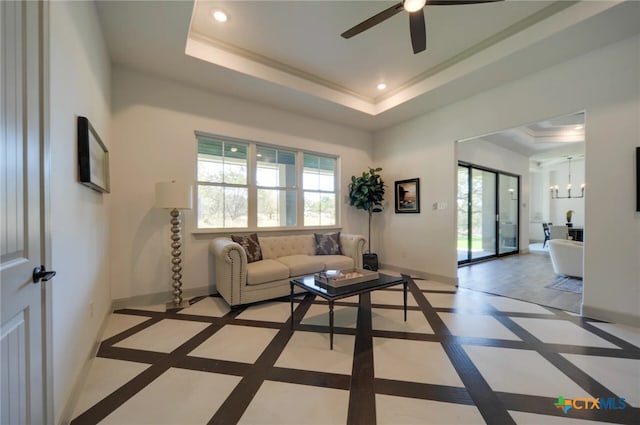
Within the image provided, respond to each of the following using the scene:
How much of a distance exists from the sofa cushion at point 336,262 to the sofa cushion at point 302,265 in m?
0.09

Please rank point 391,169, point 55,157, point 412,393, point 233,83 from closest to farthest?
point 55,157 < point 412,393 < point 233,83 < point 391,169

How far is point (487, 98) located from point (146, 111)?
457cm

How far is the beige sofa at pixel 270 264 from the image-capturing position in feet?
9.66

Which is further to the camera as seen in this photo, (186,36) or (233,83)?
(233,83)

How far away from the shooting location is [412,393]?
161cm

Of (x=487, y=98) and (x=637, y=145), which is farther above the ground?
(x=487, y=98)

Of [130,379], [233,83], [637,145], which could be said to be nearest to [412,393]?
[130,379]

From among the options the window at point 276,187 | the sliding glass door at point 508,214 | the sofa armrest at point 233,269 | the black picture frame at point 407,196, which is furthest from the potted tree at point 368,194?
the sliding glass door at point 508,214

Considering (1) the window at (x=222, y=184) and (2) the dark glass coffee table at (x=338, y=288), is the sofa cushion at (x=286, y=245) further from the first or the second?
(2) the dark glass coffee table at (x=338, y=288)

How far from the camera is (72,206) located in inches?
64.9

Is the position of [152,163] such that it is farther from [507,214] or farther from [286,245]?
[507,214]

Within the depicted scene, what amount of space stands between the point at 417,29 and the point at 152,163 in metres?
3.28

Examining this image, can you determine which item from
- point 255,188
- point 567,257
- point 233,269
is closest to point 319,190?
point 255,188

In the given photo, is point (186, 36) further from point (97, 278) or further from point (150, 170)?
point (97, 278)
